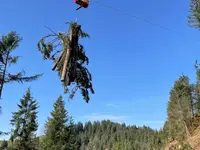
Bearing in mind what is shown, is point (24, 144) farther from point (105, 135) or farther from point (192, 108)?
point (105, 135)

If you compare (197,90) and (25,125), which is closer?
(25,125)

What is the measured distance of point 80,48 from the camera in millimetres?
9289

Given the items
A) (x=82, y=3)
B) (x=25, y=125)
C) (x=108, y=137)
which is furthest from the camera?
(x=108, y=137)

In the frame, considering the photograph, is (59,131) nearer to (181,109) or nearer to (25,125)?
(25,125)

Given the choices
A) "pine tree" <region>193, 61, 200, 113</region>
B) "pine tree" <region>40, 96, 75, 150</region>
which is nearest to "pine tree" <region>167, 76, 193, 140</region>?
"pine tree" <region>193, 61, 200, 113</region>

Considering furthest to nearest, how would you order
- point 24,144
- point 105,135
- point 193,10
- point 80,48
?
1. point 105,135
2. point 24,144
3. point 193,10
4. point 80,48

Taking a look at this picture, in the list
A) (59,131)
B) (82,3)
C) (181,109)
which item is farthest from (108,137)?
(82,3)

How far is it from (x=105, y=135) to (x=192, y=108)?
150569 mm

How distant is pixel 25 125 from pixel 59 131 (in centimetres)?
414

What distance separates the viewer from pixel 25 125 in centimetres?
2691

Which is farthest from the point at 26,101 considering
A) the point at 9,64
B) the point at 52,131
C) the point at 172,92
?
the point at 172,92

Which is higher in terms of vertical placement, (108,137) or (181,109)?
(108,137)

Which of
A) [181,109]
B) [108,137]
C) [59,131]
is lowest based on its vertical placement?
[59,131]

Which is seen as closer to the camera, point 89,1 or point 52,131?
point 89,1
